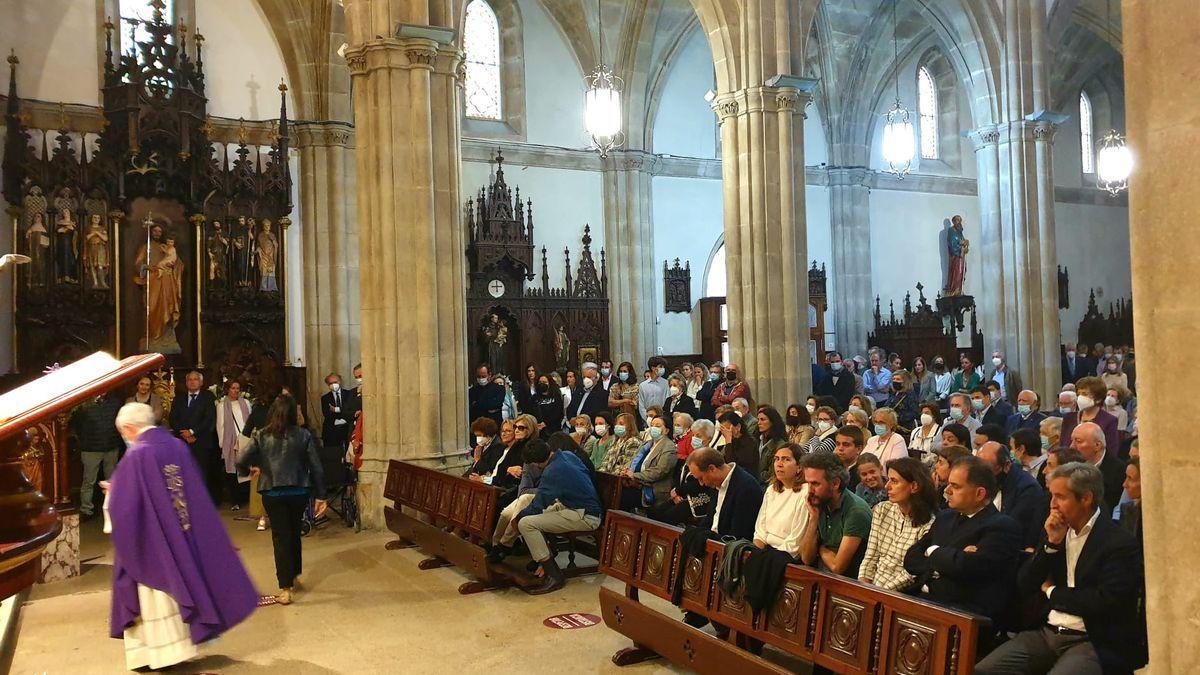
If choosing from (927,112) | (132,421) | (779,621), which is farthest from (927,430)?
(927,112)

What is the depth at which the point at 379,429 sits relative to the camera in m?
10.6

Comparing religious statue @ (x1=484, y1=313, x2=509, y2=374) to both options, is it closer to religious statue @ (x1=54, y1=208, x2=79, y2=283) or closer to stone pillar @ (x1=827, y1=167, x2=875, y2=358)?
religious statue @ (x1=54, y1=208, x2=79, y2=283)

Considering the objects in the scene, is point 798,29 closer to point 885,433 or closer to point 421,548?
point 885,433

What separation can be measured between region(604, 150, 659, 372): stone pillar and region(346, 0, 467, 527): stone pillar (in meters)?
9.71

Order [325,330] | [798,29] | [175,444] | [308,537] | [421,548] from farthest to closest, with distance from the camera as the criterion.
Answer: [325,330]
[798,29]
[308,537]
[421,548]
[175,444]

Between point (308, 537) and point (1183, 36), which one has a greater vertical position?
point (1183, 36)

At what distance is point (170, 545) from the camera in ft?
18.3

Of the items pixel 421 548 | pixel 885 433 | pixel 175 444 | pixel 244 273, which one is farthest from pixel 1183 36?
pixel 244 273

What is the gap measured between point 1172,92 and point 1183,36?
160 millimetres

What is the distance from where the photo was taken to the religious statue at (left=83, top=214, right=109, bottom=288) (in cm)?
1468

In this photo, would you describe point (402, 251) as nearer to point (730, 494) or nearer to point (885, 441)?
point (885, 441)

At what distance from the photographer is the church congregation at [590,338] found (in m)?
4.42

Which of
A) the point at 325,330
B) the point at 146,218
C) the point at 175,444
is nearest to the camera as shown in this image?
the point at 175,444

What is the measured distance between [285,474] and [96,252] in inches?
372
